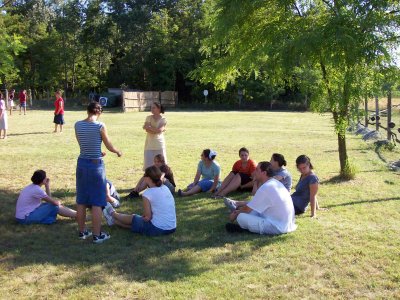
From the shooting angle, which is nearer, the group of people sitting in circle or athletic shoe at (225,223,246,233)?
the group of people sitting in circle

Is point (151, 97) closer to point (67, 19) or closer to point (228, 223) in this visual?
point (67, 19)

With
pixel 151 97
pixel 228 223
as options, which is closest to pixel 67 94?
pixel 151 97

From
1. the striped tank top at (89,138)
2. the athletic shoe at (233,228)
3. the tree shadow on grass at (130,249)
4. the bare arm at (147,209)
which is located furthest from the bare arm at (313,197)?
the striped tank top at (89,138)

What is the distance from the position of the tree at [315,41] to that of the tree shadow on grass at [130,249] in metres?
3.05

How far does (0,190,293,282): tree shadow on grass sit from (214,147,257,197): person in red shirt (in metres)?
1.37

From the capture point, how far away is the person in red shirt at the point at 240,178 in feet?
27.0

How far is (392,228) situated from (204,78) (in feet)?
16.5

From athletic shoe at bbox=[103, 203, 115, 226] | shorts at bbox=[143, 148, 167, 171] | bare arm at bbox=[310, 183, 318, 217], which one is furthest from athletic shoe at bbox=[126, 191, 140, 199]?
bare arm at bbox=[310, 183, 318, 217]

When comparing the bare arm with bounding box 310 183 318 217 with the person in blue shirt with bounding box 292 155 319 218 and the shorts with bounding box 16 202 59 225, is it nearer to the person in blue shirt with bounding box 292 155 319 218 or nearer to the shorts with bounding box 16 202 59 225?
the person in blue shirt with bounding box 292 155 319 218

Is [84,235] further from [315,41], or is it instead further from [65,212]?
[315,41]

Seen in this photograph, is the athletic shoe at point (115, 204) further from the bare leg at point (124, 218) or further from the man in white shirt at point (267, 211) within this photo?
the man in white shirt at point (267, 211)

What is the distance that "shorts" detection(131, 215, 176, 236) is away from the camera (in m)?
6.06

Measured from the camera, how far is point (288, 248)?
18.3 feet

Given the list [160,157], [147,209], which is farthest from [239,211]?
[160,157]
